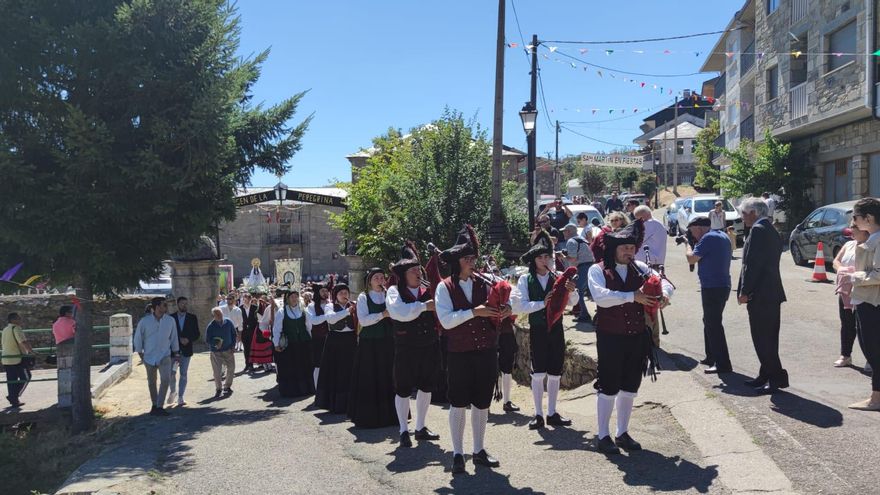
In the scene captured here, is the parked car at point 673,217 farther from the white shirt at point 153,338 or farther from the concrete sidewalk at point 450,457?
the white shirt at point 153,338

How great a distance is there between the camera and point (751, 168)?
2395cm

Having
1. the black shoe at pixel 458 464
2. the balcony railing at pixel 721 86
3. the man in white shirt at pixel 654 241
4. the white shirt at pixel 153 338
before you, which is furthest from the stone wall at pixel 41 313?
the balcony railing at pixel 721 86

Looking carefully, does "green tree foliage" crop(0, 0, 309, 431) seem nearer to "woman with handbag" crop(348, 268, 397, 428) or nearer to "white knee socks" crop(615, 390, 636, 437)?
"woman with handbag" crop(348, 268, 397, 428)

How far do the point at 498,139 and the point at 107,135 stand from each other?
788 cm

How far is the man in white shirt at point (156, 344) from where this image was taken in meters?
10.9

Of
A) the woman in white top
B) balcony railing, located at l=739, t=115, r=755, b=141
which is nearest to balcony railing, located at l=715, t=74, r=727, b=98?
balcony railing, located at l=739, t=115, r=755, b=141

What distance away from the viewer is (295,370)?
12.1m

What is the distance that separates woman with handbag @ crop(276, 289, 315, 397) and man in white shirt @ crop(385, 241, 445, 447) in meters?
4.91

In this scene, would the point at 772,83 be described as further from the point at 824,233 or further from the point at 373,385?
the point at 373,385

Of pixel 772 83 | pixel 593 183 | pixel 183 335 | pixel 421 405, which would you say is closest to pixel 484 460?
pixel 421 405

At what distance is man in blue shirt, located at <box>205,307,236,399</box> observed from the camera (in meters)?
12.7

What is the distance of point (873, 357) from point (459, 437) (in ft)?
11.9

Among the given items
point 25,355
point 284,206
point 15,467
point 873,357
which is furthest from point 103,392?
point 284,206

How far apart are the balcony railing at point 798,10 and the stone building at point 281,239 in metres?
25.6
